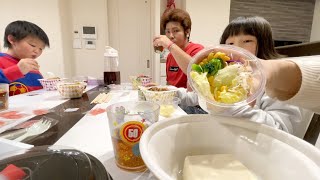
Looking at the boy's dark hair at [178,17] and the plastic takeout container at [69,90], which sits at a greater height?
the boy's dark hair at [178,17]

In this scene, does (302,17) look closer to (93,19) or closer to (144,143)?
(93,19)

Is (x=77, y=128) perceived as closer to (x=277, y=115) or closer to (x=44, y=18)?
(x=277, y=115)

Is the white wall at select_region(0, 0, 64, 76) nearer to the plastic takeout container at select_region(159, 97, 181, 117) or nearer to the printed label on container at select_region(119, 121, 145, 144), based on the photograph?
the plastic takeout container at select_region(159, 97, 181, 117)

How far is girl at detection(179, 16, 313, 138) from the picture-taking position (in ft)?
1.76

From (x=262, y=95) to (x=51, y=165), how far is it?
2.07 feet

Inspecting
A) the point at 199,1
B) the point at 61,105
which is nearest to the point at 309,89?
the point at 61,105

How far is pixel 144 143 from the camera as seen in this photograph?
276 millimetres

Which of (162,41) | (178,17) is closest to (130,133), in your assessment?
(162,41)

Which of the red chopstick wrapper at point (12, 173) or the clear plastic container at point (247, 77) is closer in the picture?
the red chopstick wrapper at point (12, 173)

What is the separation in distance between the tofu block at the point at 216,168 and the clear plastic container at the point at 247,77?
0.32ft

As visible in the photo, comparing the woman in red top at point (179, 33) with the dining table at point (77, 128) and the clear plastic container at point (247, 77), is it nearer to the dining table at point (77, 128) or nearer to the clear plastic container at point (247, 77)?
the dining table at point (77, 128)

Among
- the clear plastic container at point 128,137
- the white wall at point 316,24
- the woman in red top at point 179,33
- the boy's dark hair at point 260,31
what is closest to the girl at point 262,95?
the boy's dark hair at point 260,31

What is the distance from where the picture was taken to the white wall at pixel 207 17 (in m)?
2.37

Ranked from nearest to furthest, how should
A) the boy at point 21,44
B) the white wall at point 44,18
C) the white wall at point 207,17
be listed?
the boy at point 21,44 < the white wall at point 44,18 < the white wall at point 207,17
